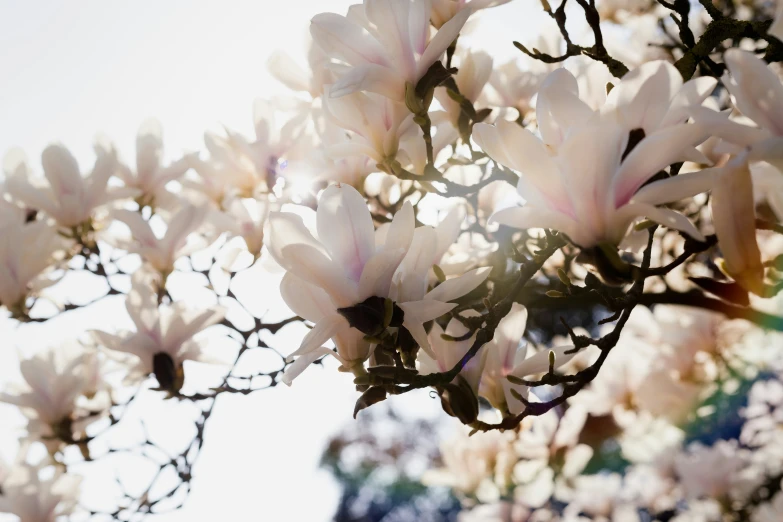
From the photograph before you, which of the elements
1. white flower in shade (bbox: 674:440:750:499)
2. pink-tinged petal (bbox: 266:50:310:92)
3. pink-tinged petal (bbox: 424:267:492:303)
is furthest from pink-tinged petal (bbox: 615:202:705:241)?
white flower in shade (bbox: 674:440:750:499)

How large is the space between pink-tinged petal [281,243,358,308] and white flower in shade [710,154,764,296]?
15.5 inches

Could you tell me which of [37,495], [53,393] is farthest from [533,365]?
[37,495]

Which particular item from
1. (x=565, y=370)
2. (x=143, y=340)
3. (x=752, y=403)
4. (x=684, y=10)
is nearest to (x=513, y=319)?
(x=684, y=10)

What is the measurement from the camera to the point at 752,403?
10.2 ft

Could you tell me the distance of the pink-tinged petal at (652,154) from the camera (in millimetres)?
594

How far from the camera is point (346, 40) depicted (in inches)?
36.2

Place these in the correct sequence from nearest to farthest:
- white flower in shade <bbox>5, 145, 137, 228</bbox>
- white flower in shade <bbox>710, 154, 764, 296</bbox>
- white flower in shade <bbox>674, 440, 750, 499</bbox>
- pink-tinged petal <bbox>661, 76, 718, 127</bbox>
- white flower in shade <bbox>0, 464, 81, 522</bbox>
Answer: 1. white flower in shade <bbox>710, 154, 764, 296</bbox>
2. pink-tinged petal <bbox>661, 76, 718, 127</bbox>
3. white flower in shade <bbox>5, 145, 137, 228</bbox>
4. white flower in shade <bbox>0, 464, 81, 522</bbox>
5. white flower in shade <bbox>674, 440, 750, 499</bbox>

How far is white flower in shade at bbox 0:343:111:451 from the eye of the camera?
200cm

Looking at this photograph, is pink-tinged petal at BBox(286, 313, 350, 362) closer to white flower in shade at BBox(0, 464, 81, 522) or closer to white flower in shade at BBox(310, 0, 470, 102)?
white flower in shade at BBox(310, 0, 470, 102)

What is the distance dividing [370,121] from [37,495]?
6.07 feet

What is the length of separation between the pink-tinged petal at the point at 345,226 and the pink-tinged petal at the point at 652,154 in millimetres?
289

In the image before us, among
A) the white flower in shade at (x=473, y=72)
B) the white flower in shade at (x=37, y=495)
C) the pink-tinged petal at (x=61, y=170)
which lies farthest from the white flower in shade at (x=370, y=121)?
the white flower in shade at (x=37, y=495)

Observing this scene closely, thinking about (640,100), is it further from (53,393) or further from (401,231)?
(53,393)

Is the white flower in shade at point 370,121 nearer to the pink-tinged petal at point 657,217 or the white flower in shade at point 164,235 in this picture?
the pink-tinged petal at point 657,217
